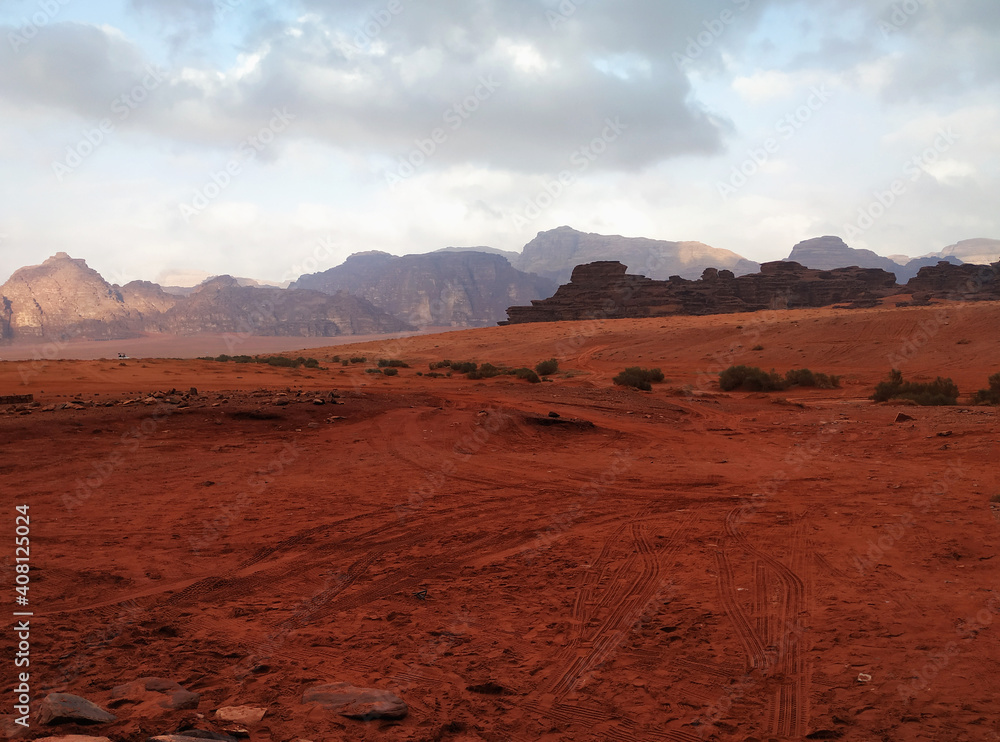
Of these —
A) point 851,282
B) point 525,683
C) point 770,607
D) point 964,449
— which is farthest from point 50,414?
point 851,282

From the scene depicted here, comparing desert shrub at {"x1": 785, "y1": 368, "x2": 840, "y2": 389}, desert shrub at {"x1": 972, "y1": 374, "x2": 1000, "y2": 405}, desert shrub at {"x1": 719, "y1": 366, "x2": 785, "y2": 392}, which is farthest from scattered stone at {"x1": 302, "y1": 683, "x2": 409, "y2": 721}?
desert shrub at {"x1": 785, "y1": 368, "x2": 840, "y2": 389}

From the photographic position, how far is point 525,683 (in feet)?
12.2

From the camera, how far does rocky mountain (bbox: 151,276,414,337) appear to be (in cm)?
11300

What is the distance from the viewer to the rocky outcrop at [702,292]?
263 feet

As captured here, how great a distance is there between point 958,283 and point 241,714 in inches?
3762

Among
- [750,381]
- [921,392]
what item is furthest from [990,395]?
→ [750,381]

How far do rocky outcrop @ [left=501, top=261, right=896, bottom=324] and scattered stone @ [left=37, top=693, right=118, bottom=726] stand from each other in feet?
254

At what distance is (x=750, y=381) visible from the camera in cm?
2061

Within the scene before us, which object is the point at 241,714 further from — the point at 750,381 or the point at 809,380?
the point at 809,380

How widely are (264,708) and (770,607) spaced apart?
11.7ft

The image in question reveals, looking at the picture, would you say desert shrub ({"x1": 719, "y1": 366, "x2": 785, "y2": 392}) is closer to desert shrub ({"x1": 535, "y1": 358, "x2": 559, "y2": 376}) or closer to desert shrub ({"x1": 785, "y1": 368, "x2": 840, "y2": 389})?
desert shrub ({"x1": 785, "y1": 368, "x2": 840, "y2": 389})

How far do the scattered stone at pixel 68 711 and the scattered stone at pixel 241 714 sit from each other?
0.49 meters

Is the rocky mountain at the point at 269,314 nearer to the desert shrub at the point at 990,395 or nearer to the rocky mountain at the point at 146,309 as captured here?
the rocky mountain at the point at 146,309

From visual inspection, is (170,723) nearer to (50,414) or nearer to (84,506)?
(84,506)
